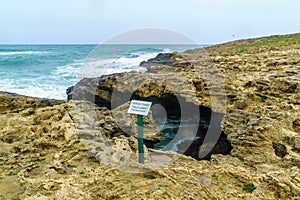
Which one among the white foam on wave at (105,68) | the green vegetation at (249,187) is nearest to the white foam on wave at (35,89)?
the white foam on wave at (105,68)

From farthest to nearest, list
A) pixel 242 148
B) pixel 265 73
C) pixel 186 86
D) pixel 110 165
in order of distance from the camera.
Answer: pixel 186 86
pixel 265 73
pixel 242 148
pixel 110 165

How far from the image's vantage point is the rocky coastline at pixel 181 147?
4.77 metres

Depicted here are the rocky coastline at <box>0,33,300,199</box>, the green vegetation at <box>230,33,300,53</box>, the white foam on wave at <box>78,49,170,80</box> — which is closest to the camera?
the rocky coastline at <box>0,33,300,199</box>

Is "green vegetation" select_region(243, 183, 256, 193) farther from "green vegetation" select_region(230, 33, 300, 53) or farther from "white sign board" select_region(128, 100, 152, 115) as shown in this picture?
"green vegetation" select_region(230, 33, 300, 53)

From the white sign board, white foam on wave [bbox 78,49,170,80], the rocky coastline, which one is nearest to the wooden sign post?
the white sign board

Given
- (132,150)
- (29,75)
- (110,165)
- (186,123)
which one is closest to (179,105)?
(186,123)

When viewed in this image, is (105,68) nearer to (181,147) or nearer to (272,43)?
(272,43)

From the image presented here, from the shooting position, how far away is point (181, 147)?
32.3 ft

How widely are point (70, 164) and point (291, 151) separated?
446 cm

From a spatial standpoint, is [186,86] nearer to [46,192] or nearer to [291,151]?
[291,151]

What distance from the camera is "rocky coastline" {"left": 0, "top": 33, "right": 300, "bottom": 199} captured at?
477 centimetres

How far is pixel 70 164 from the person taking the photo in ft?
18.6

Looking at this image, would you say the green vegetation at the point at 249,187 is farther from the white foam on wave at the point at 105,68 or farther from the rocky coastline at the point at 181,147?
the white foam on wave at the point at 105,68

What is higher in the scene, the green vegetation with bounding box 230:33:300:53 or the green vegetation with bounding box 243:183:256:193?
the green vegetation with bounding box 230:33:300:53
